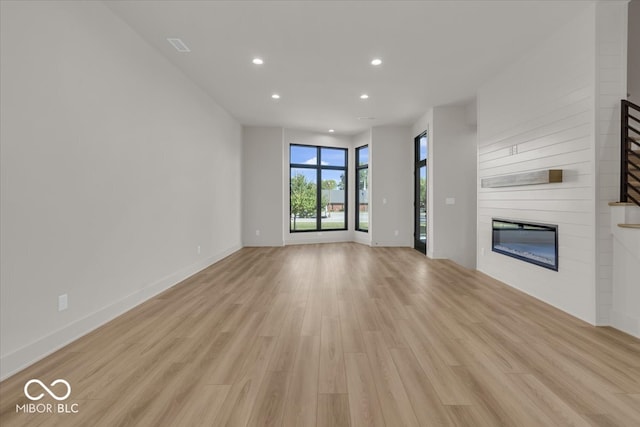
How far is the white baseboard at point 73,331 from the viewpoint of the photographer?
6.50 feet

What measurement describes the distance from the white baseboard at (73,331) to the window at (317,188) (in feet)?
15.6

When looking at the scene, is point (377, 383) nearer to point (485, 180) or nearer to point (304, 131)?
point (485, 180)

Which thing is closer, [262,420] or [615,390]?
[262,420]

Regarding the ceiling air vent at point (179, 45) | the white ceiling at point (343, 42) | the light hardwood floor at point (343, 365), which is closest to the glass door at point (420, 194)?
the white ceiling at point (343, 42)

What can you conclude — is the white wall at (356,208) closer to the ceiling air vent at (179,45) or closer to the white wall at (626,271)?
the ceiling air vent at (179,45)

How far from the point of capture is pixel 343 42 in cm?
357

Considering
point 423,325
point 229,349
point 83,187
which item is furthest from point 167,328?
point 423,325

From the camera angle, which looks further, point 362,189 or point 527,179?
point 362,189

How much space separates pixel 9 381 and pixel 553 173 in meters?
5.08

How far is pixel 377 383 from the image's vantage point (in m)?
1.87
